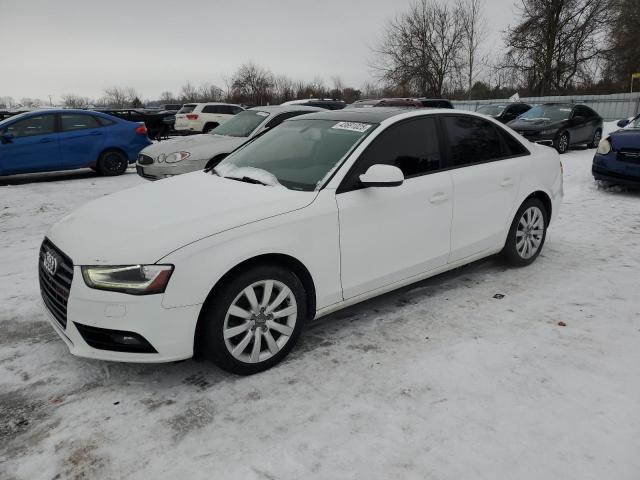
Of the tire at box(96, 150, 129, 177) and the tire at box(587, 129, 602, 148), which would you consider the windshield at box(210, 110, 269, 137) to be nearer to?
the tire at box(96, 150, 129, 177)

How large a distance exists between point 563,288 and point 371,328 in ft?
6.31

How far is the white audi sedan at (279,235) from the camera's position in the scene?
2.72 meters

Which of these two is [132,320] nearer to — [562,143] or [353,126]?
[353,126]

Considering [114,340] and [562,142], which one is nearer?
[114,340]

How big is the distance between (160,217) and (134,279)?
1.62 feet

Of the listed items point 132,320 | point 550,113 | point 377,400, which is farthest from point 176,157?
point 550,113

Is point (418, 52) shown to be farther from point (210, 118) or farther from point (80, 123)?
point (80, 123)

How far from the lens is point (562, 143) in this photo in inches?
547

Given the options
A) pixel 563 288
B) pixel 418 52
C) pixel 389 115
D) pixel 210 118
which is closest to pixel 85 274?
pixel 389 115

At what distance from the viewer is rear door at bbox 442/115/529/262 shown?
13.3 feet

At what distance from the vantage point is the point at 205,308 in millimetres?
2830

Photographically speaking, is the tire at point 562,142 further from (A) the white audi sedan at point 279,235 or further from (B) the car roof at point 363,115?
(B) the car roof at point 363,115

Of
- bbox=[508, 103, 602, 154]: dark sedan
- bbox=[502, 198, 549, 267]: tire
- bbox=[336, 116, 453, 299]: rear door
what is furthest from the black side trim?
bbox=[508, 103, 602, 154]: dark sedan

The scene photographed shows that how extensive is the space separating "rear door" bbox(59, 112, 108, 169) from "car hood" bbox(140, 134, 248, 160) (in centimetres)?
282
